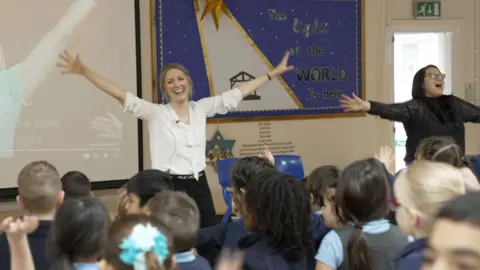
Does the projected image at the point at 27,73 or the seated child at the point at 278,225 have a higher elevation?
the projected image at the point at 27,73

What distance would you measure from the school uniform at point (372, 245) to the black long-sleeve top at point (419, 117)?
2149 mm

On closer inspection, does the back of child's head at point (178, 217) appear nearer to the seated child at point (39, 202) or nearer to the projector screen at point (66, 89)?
the seated child at point (39, 202)

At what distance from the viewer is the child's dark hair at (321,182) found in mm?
2582

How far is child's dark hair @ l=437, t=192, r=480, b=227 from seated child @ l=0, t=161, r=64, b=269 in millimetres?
1536

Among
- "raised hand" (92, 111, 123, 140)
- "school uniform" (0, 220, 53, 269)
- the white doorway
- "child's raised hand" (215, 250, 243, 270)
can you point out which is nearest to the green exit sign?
the white doorway

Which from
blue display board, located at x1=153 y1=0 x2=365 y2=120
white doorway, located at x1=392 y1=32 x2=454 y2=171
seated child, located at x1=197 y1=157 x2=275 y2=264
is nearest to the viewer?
seated child, located at x1=197 y1=157 x2=275 y2=264

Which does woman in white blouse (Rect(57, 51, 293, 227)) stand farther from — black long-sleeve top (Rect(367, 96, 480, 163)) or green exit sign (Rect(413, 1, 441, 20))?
green exit sign (Rect(413, 1, 441, 20))

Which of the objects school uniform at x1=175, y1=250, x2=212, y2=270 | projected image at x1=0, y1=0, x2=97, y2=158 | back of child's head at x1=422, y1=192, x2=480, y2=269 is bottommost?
school uniform at x1=175, y1=250, x2=212, y2=270

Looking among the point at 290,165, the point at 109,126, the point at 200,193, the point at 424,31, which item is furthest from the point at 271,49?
the point at 200,193

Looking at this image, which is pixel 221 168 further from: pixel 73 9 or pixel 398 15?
pixel 398 15

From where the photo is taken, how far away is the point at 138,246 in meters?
1.35

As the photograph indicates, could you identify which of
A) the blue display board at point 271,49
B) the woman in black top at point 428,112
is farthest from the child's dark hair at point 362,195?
the blue display board at point 271,49

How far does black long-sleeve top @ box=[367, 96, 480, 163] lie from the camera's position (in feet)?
13.7

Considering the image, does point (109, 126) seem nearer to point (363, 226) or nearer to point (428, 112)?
point (428, 112)
